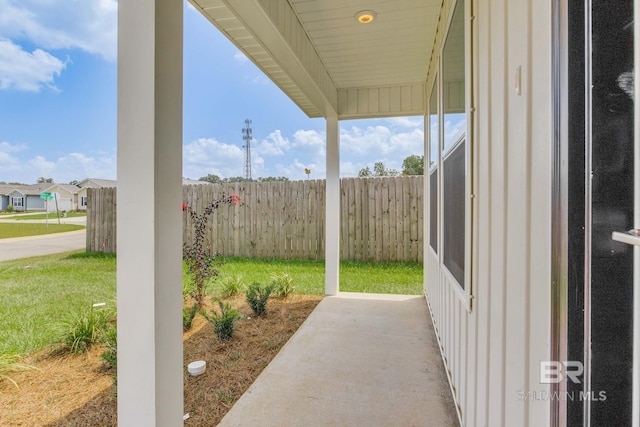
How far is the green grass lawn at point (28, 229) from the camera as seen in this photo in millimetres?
3853

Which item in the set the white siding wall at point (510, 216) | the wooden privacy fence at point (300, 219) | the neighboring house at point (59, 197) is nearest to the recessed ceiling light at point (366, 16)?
the white siding wall at point (510, 216)

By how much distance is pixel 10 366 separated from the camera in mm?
2184

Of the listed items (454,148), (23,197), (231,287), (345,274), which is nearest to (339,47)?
(454,148)

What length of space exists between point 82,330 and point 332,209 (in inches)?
119

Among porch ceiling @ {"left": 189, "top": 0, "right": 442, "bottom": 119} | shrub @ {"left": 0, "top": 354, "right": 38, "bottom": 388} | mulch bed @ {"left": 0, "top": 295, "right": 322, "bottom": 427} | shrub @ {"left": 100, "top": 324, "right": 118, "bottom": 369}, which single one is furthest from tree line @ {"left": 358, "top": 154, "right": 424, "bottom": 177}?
shrub @ {"left": 0, "top": 354, "right": 38, "bottom": 388}

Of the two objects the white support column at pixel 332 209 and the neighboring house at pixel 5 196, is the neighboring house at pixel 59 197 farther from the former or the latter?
the white support column at pixel 332 209

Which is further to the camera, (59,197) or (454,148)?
(59,197)

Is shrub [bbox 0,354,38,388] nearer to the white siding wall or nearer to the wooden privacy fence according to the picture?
the white siding wall

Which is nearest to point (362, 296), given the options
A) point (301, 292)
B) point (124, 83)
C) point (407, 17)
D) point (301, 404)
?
point (301, 292)

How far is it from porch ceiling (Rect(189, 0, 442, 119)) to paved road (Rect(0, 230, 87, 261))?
6.22 metres

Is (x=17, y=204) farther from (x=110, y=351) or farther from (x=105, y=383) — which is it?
(x=105, y=383)

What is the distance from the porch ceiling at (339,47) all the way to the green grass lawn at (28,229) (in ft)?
11.1

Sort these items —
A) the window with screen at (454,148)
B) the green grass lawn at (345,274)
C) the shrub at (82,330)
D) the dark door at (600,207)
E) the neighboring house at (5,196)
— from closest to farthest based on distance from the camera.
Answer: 1. the dark door at (600,207)
2. the window with screen at (454,148)
3. the neighboring house at (5,196)
4. the shrub at (82,330)
5. the green grass lawn at (345,274)

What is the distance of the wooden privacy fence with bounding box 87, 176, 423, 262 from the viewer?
618 centimetres
